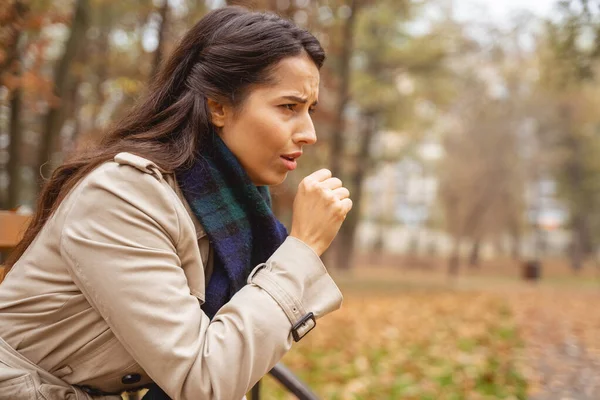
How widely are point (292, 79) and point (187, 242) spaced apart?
0.54 metres

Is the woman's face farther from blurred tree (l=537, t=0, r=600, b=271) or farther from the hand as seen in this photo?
blurred tree (l=537, t=0, r=600, b=271)

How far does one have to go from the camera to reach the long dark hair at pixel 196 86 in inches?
65.0

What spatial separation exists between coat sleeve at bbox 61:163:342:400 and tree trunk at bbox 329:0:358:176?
13.8m

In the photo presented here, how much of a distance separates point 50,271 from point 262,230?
0.59m

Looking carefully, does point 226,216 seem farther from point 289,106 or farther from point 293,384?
point 293,384

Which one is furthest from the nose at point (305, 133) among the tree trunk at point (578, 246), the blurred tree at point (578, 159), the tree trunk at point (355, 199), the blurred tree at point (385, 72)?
the tree trunk at point (578, 246)

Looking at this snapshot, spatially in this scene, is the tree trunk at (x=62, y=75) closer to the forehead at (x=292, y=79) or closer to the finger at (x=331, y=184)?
the forehead at (x=292, y=79)

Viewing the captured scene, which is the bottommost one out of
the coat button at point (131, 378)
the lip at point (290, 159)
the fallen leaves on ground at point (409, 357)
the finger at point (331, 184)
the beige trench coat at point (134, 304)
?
the fallen leaves on ground at point (409, 357)

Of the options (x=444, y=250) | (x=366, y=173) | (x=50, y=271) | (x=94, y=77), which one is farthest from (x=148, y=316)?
(x=444, y=250)

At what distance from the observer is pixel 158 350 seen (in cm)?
131

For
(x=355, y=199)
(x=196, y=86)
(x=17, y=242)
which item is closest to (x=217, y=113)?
(x=196, y=86)

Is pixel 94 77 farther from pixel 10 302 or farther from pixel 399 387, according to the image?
pixel 10 302

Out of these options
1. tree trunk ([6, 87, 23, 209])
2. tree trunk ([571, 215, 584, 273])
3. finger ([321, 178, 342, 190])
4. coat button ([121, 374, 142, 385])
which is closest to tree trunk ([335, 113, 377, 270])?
tree trunk ([6, 87, 23, 209])

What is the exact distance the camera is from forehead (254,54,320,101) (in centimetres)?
167
